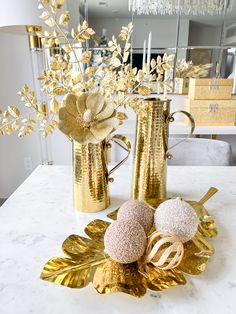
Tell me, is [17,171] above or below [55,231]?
below

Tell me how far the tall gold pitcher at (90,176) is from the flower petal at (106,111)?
0.08 metres

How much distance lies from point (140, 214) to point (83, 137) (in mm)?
232

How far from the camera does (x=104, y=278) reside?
0.48m

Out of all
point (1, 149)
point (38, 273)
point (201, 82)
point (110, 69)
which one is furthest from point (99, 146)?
point (1, 149)

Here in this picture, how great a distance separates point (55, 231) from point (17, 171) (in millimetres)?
1799

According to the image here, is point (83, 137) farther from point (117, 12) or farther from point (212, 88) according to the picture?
point (117, 12)

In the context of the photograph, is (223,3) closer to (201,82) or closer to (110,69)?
(201,82)

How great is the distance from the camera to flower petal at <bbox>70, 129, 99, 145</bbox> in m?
0.65

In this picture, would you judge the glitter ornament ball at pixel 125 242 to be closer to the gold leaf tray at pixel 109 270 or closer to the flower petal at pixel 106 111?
the gold leaf tray at pixel 109 270

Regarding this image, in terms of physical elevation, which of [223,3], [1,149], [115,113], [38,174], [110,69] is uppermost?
[223,3]

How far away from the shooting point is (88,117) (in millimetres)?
646

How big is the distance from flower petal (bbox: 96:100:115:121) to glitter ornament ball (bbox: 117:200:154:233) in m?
0.23

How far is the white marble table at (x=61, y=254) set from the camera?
1.46 ft

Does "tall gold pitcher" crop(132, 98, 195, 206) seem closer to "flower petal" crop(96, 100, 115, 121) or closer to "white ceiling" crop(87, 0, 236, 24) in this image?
"flower petal" crop(96, 100, 115, 121)
